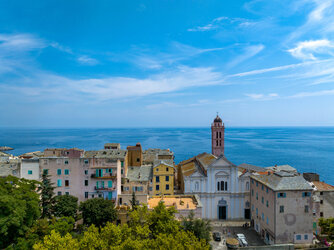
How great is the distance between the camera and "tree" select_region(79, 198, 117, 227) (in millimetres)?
37594

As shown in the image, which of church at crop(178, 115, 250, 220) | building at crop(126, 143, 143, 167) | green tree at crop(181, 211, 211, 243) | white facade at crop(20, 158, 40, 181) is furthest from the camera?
building at crop(126, 143, 143, 167)

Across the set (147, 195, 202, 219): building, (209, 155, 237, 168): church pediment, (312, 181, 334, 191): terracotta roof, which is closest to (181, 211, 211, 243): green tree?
(147, 195, 202, 219): building

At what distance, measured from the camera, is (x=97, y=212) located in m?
37.6

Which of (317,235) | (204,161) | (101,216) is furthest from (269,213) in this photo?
(101,216)

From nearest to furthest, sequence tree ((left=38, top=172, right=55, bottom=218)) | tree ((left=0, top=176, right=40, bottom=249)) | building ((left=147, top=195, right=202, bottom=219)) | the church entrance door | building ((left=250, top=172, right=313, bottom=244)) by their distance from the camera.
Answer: tree ((left=0, top=176, right=40, bottom=249)) < tree ((left=38, top=172, right=55, bottom=218)) < building ((left=250, top=172, right=313, bottom=244)) < building ((left=147, top=195, right=202, bottom=219)) < the church entrance door

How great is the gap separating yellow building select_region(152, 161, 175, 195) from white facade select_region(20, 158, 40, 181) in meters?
22.1

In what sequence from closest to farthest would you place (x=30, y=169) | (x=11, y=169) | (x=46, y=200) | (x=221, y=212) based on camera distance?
(x=46, y=200)
(x=11, y=169)
(x=30, y=169)
(x=221, y=212)

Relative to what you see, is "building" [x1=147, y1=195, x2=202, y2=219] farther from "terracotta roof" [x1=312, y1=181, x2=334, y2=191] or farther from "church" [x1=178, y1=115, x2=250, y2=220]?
"terracotta roof" [x1=312, y1=181, x2=334, y2=191]

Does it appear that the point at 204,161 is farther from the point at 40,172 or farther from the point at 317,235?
the point at 40,172

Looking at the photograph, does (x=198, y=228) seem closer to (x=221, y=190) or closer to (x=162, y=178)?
(x=162, y=178)

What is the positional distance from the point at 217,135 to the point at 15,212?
183 feet

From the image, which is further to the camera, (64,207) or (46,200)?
(46,200)

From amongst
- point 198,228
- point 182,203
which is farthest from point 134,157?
point 198,228

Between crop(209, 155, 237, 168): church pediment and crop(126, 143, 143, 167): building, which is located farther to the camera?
crop(126, 143, 143, 167): building
